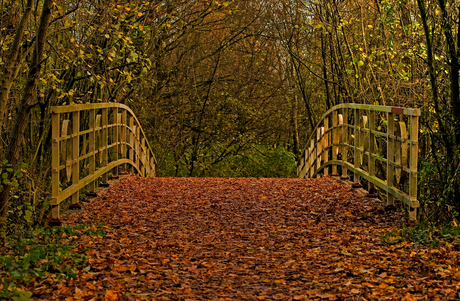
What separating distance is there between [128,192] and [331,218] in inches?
139

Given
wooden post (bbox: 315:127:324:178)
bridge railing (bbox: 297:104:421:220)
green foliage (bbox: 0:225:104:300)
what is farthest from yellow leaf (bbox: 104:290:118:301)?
wooden post (bbox: 315:127:324:178)

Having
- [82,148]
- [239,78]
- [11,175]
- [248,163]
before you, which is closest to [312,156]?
[239,78]

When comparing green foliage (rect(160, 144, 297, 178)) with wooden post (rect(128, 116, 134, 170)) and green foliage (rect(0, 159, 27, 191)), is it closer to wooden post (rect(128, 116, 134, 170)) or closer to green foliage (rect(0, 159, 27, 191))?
wooden post (rect(128, 116, 134, 170))

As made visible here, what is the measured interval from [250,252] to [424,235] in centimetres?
169

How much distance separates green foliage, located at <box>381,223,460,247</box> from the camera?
555 centimetres

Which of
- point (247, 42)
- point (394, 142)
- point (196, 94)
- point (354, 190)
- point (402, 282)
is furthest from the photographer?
point (247, 42)

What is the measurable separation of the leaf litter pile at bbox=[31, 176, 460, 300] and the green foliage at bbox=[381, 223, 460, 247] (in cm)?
10

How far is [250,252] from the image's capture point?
229 inches

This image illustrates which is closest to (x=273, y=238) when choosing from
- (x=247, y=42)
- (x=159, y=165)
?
(x=159, y=165)

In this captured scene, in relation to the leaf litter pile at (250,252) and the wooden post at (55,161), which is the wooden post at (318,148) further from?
the wooden post at (55,161)

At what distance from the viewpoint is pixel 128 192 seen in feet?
30.6

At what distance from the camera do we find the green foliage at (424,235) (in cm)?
555

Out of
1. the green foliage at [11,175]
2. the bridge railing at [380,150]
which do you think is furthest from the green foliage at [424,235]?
the green foliage at [11,175]

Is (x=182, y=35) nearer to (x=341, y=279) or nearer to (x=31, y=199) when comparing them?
(x=31, y=199)
